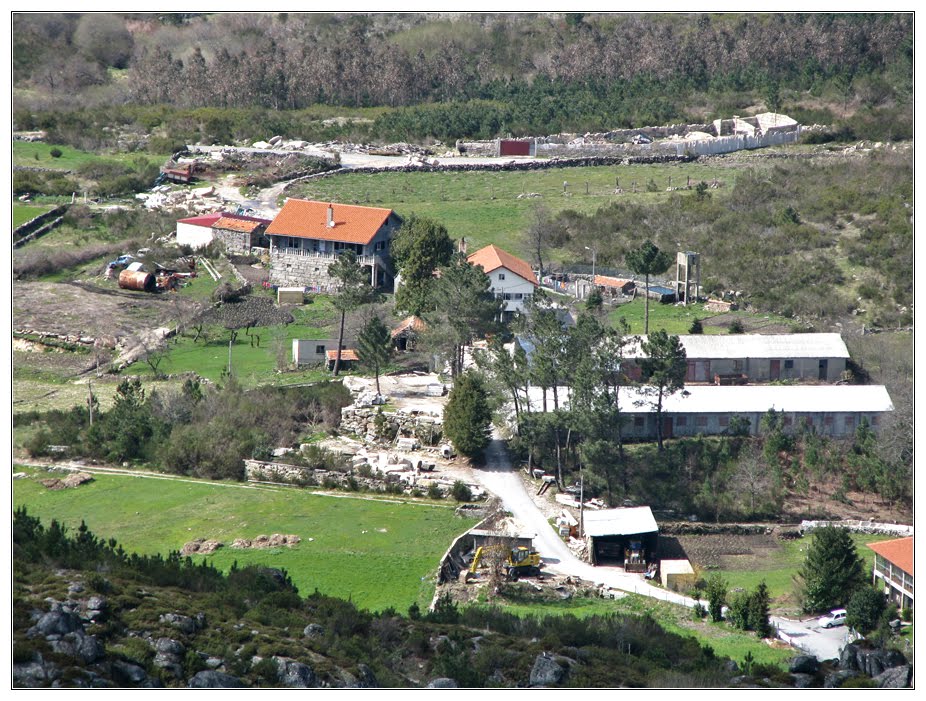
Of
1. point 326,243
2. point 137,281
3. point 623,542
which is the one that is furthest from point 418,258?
point 623,542

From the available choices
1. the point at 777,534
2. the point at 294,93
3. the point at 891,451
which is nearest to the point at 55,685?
the point at 777,534

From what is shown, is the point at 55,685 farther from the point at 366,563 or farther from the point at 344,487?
the point at 344,487

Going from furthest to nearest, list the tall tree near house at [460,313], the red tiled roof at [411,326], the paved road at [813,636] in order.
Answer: the red tiled roof at [411,326]
the tall tree near house at [460,313]
the paved road at [813,636]

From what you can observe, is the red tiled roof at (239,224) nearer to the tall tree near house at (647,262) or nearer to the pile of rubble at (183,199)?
the pile of rubble at (183,199)

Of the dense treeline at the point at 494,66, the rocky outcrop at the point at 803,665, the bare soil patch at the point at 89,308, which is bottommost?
the rocky outcrop at the point at 803,665

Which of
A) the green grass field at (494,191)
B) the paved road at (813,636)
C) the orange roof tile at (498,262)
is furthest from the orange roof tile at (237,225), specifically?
the paved road at (813,636)

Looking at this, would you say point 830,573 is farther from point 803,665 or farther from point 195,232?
point 195,232
